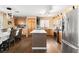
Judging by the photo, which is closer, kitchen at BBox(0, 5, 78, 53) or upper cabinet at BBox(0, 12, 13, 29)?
kitchen at BBox(0, 5, 78, 53)

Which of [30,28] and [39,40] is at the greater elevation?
→ [30,28]

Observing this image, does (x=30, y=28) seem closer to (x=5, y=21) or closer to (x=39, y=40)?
(x=5, y=21)

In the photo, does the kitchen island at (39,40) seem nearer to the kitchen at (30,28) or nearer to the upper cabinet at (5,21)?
the kitchen at (30,28)

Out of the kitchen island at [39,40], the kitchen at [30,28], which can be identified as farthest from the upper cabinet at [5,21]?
the kitchen island at [39,40]

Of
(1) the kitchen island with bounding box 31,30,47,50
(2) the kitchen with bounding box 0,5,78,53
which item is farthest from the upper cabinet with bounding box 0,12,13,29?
(1) the kitchen island with bounding box 31,30,47,50

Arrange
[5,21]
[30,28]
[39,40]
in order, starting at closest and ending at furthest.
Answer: [39,40] < [5,21] < [30,28]

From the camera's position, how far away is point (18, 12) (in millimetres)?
6273

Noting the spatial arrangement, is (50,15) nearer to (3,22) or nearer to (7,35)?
(3,22)

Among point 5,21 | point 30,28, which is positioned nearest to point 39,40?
Answer: point 5,21

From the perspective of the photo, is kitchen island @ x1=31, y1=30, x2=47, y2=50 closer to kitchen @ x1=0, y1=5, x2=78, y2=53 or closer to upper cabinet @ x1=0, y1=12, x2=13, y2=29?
kitchen @ x1=0, y1=5, x2=78, y2=53

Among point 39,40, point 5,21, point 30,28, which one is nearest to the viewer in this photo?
point 39,40

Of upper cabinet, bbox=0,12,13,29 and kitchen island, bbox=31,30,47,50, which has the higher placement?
upper cabinet, bbox=0,12,13,29

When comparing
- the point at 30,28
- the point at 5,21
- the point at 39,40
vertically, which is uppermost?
the point at 5,21
